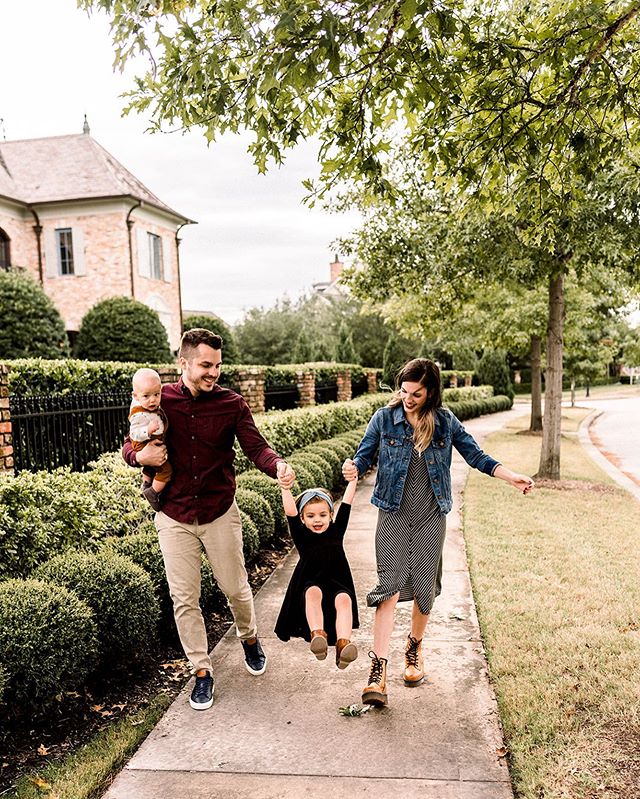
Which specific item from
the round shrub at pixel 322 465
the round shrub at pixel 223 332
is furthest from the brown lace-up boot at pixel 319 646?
the round shrub at pixel 223 332

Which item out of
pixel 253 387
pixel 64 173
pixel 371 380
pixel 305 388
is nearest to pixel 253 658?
pixel 253 387

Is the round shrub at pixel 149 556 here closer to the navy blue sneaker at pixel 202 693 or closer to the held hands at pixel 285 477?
the navy blue sneaker at pixel 202 693

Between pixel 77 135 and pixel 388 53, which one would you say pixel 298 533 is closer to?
pixel 388 53

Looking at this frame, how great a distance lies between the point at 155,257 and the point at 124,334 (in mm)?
8638

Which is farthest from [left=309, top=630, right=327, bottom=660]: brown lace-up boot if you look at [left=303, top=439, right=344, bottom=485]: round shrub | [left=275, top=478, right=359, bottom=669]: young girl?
[left=303, top=439, right=344, bottom=485]: round shrub

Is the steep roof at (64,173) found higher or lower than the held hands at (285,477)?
higher

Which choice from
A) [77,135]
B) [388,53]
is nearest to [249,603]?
[388,53]

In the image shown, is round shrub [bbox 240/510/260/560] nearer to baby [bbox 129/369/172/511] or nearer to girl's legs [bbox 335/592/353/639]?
girl's legs [bbox 335/592/353/639]

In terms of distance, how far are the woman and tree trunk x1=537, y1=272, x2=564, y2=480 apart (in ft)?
26.9

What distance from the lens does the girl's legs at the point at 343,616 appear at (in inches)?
144

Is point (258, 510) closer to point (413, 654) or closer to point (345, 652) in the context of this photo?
point (413, 654)

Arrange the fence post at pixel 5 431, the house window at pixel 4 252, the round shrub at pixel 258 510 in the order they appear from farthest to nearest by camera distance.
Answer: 1. the house window at pixel 4 252
2. the round shrub at pixel 258 510
3. the fence post at pixel 5 431

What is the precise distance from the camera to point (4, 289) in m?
13.3

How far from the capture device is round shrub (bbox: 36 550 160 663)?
12.6 ft
